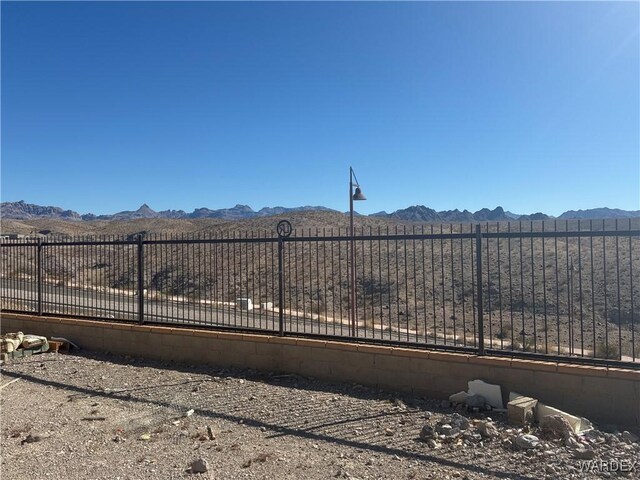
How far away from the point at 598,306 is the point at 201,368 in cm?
1485

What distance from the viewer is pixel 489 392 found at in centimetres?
588

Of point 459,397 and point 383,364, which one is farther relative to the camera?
point 383,364

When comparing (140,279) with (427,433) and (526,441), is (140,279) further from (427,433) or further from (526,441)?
(526,441)

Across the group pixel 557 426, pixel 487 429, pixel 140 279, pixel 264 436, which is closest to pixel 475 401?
pixel 487 429

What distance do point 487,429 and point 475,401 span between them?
83 cm

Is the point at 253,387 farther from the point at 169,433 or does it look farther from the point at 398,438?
the point at 398,438

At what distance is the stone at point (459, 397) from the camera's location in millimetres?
5910

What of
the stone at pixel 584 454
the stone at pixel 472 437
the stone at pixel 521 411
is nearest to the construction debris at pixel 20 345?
the stone at pixel 472 437

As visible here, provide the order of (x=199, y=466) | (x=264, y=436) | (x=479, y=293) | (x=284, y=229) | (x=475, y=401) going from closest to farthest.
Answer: (x=199, y=466) → (x=264, y=436) → (x=475, y=401) → (x=479, y=293) → (x=284, y=229)

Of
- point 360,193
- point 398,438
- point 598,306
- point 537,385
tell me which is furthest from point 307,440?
point 598,306

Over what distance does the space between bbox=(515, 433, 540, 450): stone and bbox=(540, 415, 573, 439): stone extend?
242mm

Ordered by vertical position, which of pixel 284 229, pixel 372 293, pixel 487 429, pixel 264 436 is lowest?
pixel 264 436

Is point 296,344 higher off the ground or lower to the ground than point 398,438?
higher

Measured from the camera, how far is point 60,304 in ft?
34.1
